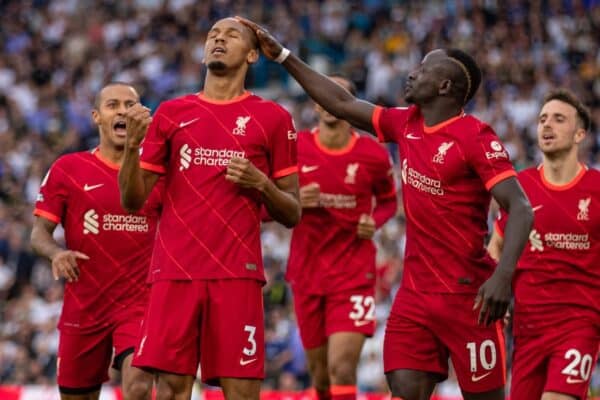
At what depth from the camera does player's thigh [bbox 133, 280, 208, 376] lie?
865cm

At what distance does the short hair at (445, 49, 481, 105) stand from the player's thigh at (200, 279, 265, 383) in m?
1.88

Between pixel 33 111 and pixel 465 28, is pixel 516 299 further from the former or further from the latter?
pixel 33 111

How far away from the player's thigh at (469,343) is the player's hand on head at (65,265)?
8.61 ft

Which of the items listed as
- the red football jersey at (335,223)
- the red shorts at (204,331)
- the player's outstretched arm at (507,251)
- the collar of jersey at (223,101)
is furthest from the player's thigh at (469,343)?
the red football jersey at (335,223)

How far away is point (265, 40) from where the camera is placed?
A: 30.7 feet

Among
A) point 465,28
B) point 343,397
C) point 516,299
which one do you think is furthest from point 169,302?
point 465,28

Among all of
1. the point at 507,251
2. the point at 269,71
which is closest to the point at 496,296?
the point at 507,251

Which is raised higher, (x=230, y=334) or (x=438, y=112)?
(x=438, y=112)

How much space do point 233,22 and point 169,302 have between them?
6.01 ft

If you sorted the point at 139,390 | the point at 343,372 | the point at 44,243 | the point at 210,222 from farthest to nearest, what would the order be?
the point at 343,372 → the point at 44,243 → the point at 139,390 → the point at 210,222

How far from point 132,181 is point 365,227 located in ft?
12.8

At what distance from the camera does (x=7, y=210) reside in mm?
21000

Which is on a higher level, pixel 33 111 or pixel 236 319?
pixel 33 111

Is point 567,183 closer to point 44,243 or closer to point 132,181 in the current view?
point 132,181
